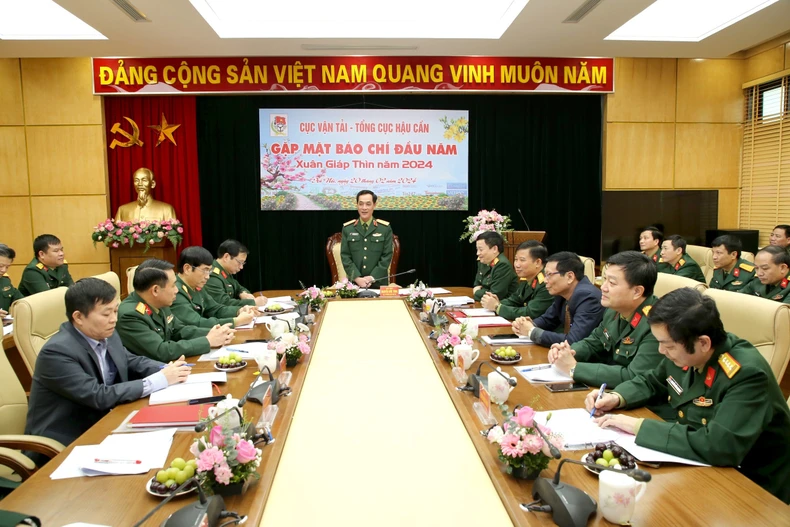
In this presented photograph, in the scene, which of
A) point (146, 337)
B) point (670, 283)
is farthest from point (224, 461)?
point (670, 283)

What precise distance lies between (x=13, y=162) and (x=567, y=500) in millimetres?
7041

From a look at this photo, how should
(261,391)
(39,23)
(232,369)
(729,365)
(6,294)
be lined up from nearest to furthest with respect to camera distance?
(729,365)
(261,391)
(232,369)
(6,294)
(39,23)

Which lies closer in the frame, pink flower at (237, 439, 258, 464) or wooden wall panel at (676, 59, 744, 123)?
pink flower at (237, 439, 258, 464)

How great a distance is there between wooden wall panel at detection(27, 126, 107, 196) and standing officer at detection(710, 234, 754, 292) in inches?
245

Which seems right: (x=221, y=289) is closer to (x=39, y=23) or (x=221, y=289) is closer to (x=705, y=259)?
(x=39, y=23)

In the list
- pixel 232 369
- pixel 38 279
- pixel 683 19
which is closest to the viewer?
pixel 232 369

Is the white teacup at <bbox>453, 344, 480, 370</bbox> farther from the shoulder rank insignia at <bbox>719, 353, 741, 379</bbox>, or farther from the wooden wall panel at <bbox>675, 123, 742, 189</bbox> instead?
the wooden wall panel at <bbox>675, 123, 742, 189</bbox>

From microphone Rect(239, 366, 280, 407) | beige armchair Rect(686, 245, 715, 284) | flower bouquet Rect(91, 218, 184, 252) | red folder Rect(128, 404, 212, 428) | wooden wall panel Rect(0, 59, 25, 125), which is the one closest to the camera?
red folder Rect(128, 404, 212, 428)

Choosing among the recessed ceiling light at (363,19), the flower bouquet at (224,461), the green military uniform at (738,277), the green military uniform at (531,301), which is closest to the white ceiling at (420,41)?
the recessed ceiling light at (363,19)

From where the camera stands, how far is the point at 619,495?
114 centimetres

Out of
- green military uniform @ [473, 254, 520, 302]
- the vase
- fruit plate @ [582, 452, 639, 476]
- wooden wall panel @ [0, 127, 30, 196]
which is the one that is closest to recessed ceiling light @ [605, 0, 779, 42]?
green military uniform @ [473, 254, 520, 302]

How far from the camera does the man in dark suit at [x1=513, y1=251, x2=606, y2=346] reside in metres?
2.79

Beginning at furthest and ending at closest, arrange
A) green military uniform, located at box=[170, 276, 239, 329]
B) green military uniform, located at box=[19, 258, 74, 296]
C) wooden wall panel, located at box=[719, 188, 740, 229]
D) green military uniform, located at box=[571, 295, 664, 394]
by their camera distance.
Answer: wooden wall panel, located at box=[719, 188, 740, 229] < green military uniform, located at box=[19, 258, 74, 296] < green military uniform, located at box=[170, 276, 239, 329] < green military uniform, located at box=[571, 295, 664, 394]

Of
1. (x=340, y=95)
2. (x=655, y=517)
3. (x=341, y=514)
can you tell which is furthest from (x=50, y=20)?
(x=655, y=517)
